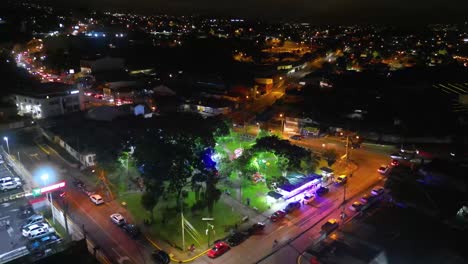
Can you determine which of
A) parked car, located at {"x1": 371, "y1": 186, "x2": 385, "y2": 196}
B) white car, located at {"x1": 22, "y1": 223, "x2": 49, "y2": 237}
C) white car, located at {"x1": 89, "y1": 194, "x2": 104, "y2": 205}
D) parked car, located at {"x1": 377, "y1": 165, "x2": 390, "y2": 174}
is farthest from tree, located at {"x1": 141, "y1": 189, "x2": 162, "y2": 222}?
parked car, located at {"x1": 377, "y1": 165, "x2": 390, "y2": 174}

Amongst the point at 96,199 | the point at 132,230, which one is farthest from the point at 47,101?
the point at 132,230

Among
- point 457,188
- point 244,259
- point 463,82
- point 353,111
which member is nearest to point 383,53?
Result: point 463,82

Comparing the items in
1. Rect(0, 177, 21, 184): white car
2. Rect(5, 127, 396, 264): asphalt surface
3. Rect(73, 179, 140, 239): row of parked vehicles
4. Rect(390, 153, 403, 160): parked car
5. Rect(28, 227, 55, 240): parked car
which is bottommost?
Rect(390, 153, 403, 160): parked car

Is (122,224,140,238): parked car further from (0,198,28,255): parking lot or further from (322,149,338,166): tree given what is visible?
(322,149,338,166): tree

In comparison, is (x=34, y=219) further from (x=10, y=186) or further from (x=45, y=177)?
(x=10, y=186)

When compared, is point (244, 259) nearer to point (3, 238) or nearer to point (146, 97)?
point (3, 238)

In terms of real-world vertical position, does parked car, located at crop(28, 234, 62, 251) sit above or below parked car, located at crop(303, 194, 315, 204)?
→ above
